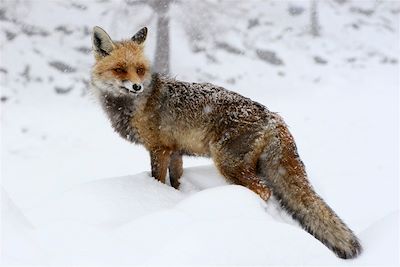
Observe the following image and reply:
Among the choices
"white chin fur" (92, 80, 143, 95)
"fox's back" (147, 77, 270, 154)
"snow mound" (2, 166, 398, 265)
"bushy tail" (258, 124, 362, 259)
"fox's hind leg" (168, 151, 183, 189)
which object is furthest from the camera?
"fox's hind leg" (168, 151, 183, 189)

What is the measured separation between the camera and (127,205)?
17.1 feet

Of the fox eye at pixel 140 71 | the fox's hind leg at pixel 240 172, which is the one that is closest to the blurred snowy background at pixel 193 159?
the fox's hind leg at pixel 240 172

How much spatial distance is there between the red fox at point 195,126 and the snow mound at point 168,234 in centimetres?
88

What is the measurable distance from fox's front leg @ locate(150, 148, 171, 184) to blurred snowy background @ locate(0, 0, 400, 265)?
16 cm

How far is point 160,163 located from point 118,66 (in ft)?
4.36

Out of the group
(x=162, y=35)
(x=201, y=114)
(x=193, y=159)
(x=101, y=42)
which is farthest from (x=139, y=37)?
(x=162, y=35)

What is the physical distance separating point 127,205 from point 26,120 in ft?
43.1

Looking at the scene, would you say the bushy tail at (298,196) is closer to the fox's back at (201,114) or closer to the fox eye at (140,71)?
the fox's back at (201,114)

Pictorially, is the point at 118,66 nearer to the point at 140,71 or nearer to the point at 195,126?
the point at 140,71

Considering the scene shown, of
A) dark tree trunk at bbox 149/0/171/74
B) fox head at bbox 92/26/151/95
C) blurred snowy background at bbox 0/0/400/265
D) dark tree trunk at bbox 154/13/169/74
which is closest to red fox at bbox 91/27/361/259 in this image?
fox head at bbox 92/26/151/95

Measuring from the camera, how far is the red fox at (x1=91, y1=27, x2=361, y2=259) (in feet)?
19.3

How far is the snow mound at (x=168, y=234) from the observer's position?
12.1 ft

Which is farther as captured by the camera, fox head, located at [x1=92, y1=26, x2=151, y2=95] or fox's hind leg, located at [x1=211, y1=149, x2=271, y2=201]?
fox head, located at [x1=92, y1=26, x2=151, y2=95]

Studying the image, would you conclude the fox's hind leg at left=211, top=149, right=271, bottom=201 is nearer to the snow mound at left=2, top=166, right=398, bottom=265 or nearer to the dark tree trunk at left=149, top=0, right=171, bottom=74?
the snow mound at left=2, top=166, right=398, bottom=265
